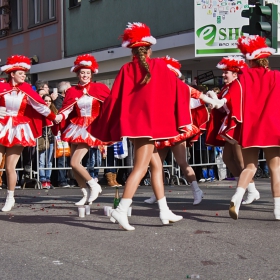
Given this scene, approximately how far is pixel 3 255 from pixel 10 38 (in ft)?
88.7

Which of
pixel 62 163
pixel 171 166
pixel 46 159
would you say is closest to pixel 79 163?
pixel 46 159

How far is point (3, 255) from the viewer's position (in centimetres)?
716

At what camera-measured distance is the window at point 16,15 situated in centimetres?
3262

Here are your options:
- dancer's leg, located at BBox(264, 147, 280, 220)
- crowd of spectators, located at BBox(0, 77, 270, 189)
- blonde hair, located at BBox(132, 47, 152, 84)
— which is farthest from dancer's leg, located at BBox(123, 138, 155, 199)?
crowd of spectators, located at BBox(0, 77, 270, 189)

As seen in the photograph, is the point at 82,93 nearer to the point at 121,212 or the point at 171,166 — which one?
the point at 121,212

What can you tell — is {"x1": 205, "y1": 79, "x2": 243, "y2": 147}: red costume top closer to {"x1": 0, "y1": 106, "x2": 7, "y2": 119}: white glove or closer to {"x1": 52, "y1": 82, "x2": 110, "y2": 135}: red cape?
{"x1": 52, "y1": 82, "x2": 110, "y2": 135}: red cape

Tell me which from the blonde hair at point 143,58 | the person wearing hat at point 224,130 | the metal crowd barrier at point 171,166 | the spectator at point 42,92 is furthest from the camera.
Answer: the metal crowd barrier at point 171,166

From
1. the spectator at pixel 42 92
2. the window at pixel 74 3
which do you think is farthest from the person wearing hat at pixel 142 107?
the window at pixel 74 3

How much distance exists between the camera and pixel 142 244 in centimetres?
758

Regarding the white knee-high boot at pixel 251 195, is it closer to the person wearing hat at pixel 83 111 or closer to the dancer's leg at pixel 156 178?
the person wearing hat at pixel 83 111

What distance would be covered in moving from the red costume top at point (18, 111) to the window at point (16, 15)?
22.3 meters

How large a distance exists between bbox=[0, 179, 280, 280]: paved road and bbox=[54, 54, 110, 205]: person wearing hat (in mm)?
390

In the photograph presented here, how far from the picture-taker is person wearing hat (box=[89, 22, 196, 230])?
27.4 feet

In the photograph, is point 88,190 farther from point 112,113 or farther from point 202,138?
point 202,138
